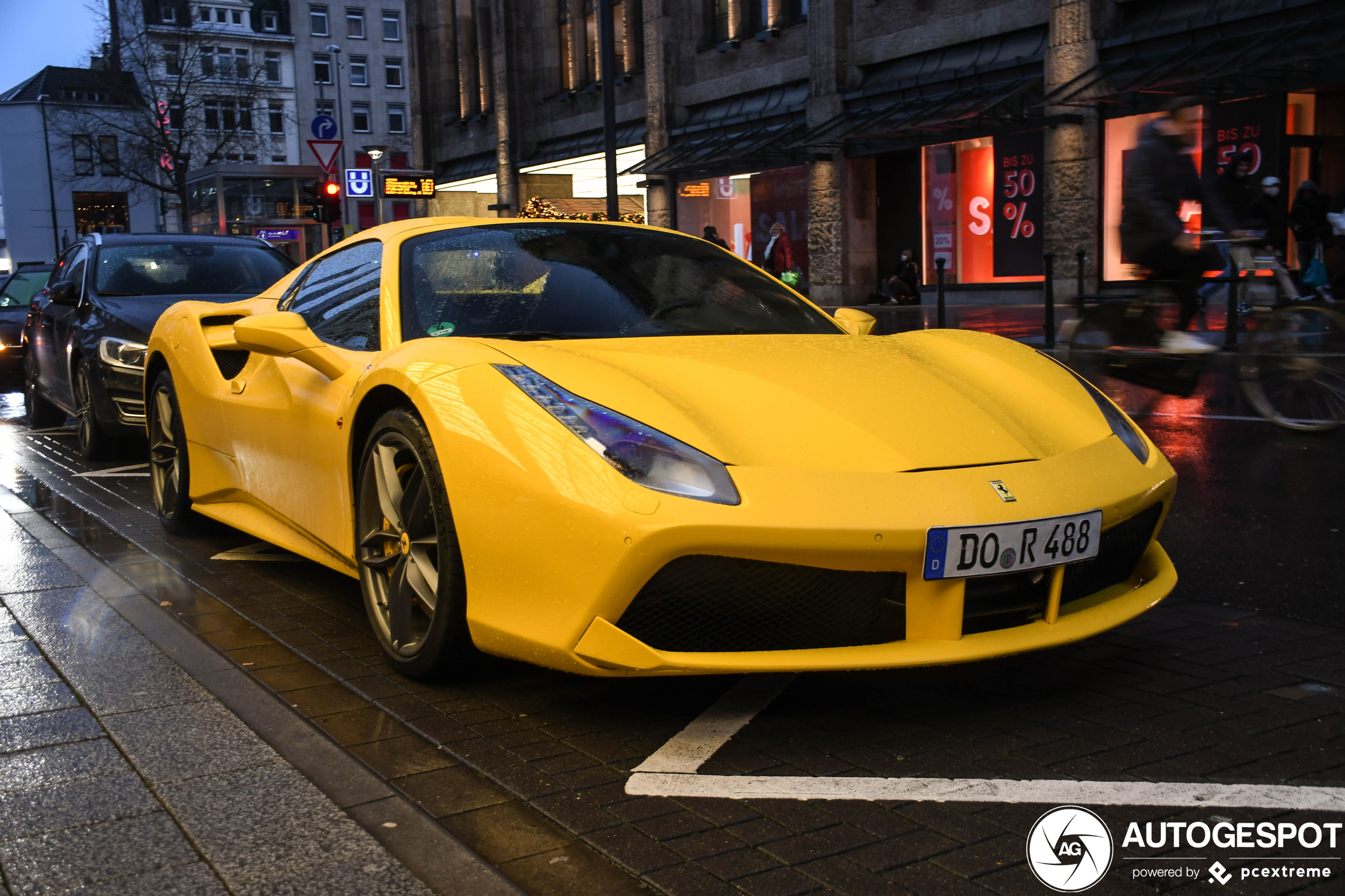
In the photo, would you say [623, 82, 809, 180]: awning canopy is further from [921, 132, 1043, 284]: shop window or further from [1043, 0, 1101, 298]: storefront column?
[1043, 0, 1101, 298]: storefront column

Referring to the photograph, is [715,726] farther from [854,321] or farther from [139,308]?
[139,308]

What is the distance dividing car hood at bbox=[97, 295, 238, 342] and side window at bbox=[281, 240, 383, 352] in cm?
354

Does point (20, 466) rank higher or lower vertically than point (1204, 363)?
lower

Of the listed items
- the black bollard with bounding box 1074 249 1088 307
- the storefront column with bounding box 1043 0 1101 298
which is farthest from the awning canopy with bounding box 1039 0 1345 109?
the black bollard with bounding box 1074 249 1088 307

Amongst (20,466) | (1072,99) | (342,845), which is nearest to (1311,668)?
(342,845)

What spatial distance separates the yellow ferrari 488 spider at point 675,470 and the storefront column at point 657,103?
25.7 m

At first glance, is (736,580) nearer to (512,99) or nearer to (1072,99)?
(1072,99)

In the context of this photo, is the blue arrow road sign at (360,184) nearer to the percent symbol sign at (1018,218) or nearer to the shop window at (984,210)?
the shop window at (984,210)

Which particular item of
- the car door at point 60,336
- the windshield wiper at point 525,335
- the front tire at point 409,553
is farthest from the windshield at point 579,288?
the car door at point 60,336

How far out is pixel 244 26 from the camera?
80.9m

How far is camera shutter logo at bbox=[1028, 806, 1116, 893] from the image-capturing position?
2252 millimetres

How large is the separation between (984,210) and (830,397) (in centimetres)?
2154

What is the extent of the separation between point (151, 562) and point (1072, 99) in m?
17.5

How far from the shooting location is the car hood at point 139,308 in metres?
8.19
